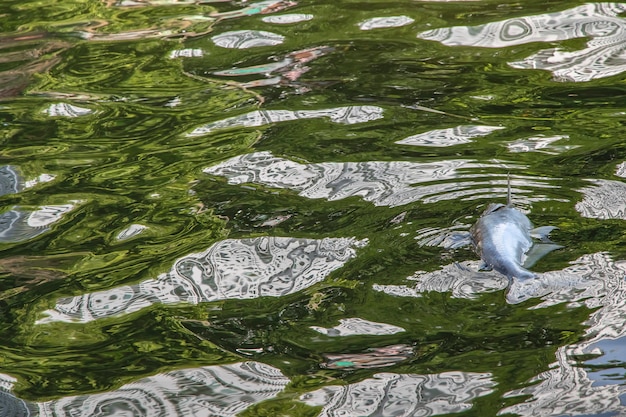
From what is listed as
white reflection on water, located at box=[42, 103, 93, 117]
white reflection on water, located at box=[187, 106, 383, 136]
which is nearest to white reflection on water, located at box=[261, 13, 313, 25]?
white reflection on water, located at box=[187, 106, 383, 136]

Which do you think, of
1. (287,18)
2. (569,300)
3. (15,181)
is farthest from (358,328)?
(287,18)

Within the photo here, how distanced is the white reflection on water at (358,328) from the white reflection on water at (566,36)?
3406 mm

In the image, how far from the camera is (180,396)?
139 inches

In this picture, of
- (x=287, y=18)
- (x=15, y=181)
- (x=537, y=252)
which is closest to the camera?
(x=537, y=252)

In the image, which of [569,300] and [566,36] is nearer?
[569,300]

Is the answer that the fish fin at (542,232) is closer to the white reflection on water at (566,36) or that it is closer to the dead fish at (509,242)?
the dead fish at (509,242)

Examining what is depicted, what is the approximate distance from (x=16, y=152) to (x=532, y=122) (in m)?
3.51

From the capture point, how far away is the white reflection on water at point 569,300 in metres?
3.18

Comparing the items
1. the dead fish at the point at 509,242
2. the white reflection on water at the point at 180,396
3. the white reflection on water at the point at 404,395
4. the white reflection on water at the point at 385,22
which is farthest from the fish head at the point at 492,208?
the white reflection on water at the point at 385,22

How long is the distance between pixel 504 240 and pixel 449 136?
6.08 feet

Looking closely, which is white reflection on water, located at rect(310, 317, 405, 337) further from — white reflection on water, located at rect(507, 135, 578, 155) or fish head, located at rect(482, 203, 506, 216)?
white reflection on water, located at rect(507, 135, 578, 155)

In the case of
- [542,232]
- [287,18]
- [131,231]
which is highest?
[287,18]

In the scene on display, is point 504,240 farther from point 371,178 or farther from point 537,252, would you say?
point 371,178

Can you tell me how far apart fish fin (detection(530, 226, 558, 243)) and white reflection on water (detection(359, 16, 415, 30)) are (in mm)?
3802
